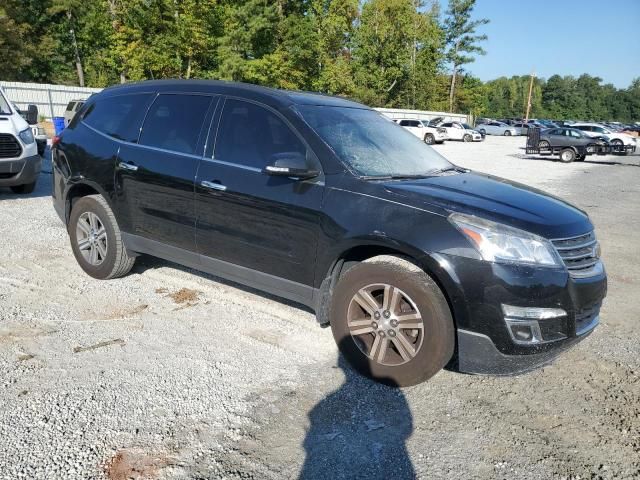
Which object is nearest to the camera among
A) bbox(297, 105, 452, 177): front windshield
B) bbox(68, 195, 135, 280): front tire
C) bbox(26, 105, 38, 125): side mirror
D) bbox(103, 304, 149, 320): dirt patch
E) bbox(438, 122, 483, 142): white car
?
bbox(297, 105, 452, 177): front windshield

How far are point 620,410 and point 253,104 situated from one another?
3262 mm

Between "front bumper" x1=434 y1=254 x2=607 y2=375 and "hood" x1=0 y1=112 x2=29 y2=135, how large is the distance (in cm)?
777

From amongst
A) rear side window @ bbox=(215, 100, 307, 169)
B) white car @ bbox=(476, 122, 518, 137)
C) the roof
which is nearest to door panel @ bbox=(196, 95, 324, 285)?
rear side window @ bbox=(215, 100, 307, 169)

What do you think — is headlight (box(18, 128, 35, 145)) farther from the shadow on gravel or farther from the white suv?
the shadow on gravel

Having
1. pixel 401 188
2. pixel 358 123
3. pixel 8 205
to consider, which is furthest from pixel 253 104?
pixel 8 205

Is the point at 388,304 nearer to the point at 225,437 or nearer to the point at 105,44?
the point at 225,437

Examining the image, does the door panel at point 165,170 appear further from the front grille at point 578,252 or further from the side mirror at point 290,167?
the front grille at point 578,252

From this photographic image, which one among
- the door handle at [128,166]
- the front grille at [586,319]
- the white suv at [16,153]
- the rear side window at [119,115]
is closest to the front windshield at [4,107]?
the white suv at [16,153]

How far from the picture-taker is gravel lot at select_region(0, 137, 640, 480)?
2553 mm

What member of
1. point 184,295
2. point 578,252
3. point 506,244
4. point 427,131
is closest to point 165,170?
point 184,295

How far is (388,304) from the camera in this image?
3.25 metres

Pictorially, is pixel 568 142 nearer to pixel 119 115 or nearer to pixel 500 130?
pixel 119 115

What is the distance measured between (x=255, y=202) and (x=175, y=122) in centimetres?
125

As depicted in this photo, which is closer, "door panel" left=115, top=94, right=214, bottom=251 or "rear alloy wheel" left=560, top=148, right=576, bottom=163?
"door panel" left=115, top=94, right=214, bottom=251
